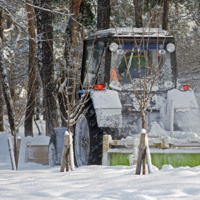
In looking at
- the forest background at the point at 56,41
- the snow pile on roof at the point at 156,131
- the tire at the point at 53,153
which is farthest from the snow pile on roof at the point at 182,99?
the tire at the point at 53,153

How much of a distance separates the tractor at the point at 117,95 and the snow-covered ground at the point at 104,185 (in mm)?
875

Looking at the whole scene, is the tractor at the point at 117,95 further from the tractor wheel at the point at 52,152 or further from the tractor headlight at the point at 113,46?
the tractor wheel at the point at 52,152

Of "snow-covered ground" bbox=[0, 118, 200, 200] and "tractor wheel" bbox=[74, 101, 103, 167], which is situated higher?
"tractor wheel" bbox=[74, 101, 103, 167]

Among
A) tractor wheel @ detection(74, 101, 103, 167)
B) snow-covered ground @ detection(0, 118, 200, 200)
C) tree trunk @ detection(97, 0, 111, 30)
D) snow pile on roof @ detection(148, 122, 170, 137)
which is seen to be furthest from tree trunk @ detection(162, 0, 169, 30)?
snow-covered ground @ detection(0, 118, 200, 200)

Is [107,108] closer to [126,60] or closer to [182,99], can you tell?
[126,60]

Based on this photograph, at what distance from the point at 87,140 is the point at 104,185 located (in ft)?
8.56

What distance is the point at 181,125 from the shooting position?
585cm

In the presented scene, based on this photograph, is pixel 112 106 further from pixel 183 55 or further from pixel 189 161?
pixel 183 55

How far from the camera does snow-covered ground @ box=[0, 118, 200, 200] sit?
329 centimetres

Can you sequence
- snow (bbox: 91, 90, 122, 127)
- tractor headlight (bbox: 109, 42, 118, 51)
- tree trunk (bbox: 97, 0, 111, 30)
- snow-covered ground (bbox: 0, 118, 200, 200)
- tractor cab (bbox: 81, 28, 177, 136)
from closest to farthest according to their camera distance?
snow-covered ground (bbox: 0, 118, 200, 200)
snow (bbox: 91, 90, 122, 127)
tractor cab (bbox: 81, 28, 177, 136)
tractor headlight (bbox: 109, 42, 118, 51)
tree trunk (bbox: 97, 0, 111, 30)

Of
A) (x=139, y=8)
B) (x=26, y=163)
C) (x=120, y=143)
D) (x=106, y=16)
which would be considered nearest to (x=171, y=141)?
(x=120, y=143)

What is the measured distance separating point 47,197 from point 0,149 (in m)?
6.95

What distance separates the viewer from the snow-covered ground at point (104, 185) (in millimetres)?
3285

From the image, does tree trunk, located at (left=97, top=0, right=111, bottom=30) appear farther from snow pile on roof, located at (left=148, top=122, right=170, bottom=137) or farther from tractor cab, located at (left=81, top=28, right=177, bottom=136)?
snow pile on roof, located at (left=148, top=122, right=170, bottom=137)
